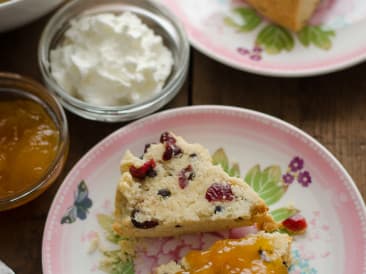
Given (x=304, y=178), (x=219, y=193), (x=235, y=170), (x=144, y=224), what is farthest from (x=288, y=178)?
(x=144, y=224)

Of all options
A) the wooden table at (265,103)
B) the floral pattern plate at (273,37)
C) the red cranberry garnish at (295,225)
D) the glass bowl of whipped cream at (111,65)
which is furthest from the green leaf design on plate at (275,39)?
the red cranberry garnish at (295,225)

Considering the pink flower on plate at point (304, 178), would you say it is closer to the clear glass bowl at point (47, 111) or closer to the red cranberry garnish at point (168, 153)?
the red cranberry garnish at point (168, 153)

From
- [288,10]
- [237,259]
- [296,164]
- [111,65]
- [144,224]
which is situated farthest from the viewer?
[288,10]

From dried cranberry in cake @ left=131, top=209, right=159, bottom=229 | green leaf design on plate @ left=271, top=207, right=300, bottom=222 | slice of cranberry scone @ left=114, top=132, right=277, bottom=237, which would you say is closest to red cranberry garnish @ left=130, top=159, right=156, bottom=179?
slice of cranberry scone @ left=114, top=132, right=277, bottom=237

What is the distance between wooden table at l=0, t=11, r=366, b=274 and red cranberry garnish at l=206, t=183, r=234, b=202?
0.47m

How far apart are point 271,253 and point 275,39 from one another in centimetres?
92

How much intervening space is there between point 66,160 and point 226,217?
2.19 ft

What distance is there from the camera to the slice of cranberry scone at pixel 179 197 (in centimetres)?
221

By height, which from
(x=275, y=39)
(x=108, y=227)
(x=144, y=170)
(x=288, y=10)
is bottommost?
(x=108, y=227)

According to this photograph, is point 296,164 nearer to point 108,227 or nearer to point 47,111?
point 108,227

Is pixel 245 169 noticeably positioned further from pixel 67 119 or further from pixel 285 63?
pixel 67 119

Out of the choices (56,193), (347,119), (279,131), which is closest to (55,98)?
(56,193)

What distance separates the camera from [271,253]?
212cm

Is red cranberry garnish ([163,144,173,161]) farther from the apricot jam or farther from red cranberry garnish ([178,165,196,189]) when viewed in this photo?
the apricot jam
